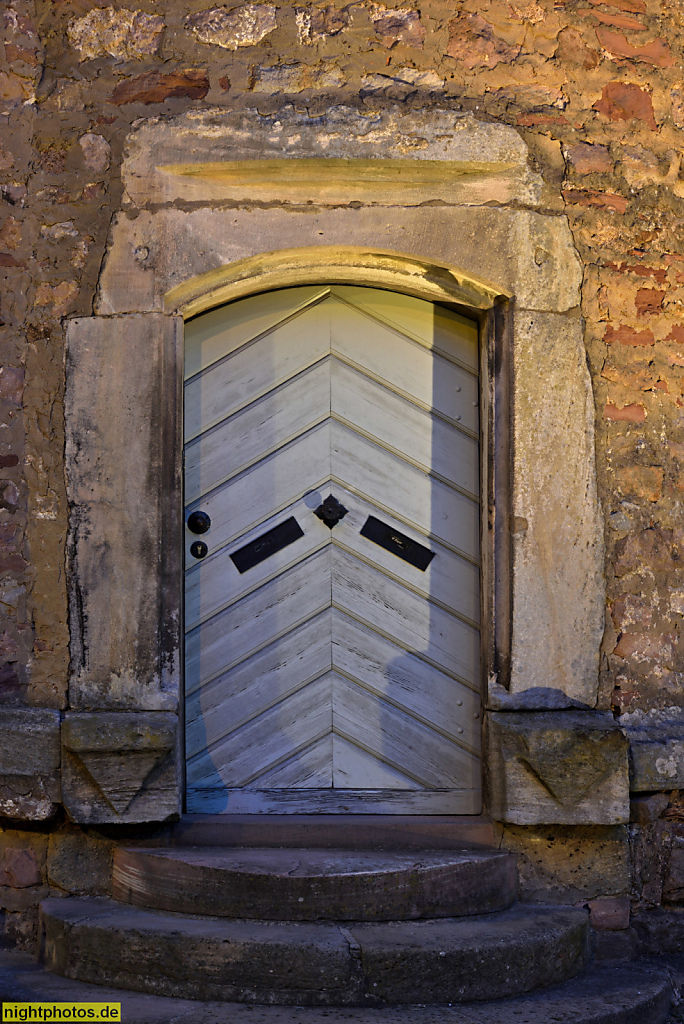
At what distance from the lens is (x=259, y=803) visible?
336 centimetres

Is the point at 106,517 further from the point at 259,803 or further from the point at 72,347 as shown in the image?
the point at 259,803

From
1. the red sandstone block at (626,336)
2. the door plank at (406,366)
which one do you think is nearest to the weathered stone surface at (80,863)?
the door plank at (406,366)

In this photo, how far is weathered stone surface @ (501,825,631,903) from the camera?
3.18 m

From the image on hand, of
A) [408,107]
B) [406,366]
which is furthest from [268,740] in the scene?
[408,107]

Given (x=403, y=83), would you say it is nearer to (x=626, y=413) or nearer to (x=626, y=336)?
(x=626, y=336)

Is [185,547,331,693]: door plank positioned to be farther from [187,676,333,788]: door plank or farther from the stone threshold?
the stone threshold

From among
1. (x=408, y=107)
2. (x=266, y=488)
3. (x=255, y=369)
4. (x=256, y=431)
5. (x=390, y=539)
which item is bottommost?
(x=390, y=539)

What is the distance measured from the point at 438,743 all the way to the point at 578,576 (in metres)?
0.79


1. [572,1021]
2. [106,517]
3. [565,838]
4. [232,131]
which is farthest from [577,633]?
[232,131]

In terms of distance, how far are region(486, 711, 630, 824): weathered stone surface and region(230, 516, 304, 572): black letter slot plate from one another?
1.00 meters

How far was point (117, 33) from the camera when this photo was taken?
131 inches

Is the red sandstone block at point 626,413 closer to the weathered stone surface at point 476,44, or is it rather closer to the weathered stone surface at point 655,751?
the weathered stone surface at point 655,751

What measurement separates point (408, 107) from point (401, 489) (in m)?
1.35

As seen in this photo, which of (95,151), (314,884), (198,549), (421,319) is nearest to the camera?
(314,884)
